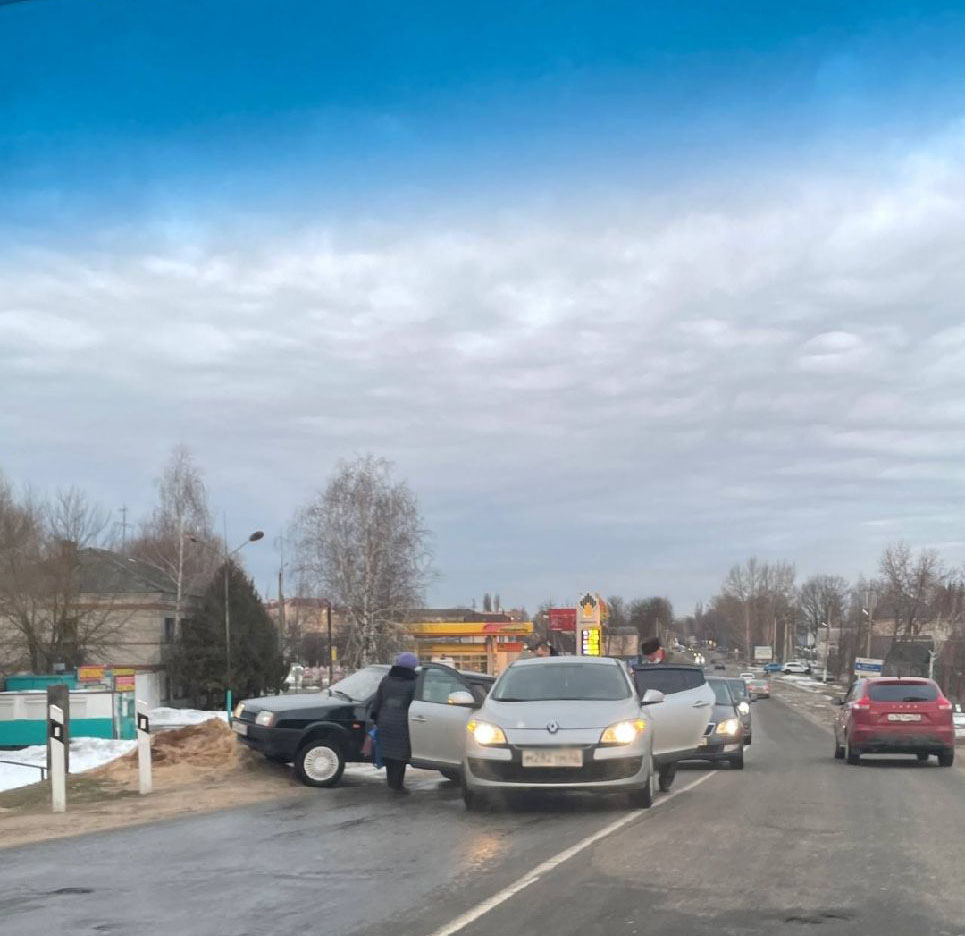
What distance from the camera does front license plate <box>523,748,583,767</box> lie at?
38.5ft

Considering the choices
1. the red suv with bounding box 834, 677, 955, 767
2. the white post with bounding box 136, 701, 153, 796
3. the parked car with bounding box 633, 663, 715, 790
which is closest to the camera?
the parked car with bounding box 633, 663, 715, 790

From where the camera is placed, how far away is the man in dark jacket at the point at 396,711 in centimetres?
1465

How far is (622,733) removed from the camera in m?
12.0

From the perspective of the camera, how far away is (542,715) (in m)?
12.1

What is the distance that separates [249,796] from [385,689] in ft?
6.96

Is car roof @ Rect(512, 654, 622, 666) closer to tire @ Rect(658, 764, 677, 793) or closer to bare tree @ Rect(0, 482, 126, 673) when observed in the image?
tire @ Rect(658, 764, 677, 793)

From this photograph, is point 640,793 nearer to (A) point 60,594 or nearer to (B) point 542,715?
(B) point 542,715

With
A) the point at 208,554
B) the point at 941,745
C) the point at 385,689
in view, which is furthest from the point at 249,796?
the point at 208,554

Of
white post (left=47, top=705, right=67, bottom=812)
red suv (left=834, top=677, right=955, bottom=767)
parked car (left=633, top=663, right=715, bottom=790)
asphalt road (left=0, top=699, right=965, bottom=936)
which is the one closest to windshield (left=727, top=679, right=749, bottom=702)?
red suv (left=834, top=677, right=955, bottom=767)

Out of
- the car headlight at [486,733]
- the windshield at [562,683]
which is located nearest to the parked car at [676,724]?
the windshield at [562,683]

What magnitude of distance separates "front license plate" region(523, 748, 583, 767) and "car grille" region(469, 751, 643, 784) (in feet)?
0.12

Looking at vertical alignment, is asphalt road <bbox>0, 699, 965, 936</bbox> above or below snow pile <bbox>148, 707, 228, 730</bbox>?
above

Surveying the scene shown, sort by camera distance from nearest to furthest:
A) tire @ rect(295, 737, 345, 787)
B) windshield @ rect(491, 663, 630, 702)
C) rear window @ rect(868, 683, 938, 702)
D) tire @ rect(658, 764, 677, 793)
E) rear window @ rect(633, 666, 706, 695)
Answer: windshield @ rect(491, 663, 630, 702)
tire @ rect(658, 764, 677, 793)
tire @ rect(295, 737, 345, 787)
rear window @ rect(633, 666, 706, 695)
rear window @ rect(868, 683, 938, 702)

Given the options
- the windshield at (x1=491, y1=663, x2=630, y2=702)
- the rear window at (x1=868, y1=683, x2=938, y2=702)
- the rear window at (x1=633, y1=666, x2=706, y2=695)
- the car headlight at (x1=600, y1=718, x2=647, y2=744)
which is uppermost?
the windshield at (x1=491, y1=663, x2=630, y2=702)
